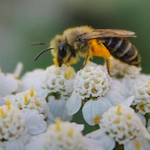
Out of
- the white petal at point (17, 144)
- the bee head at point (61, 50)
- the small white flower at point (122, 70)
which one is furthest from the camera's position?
the small white flower at point (122, 70)

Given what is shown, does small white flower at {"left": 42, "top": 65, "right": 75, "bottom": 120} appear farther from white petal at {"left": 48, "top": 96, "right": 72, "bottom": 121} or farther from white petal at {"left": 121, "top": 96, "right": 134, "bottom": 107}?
white petal at {"left": 121, "top": 96, "right": 134, "bottom": 107}

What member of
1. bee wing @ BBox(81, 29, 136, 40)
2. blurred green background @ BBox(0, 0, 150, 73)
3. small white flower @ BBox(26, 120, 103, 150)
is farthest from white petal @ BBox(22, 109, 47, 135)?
blurred green background @ BBox(0, 0, 150, 73)

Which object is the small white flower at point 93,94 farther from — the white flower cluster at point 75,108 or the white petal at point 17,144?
the white petal at point 17,144

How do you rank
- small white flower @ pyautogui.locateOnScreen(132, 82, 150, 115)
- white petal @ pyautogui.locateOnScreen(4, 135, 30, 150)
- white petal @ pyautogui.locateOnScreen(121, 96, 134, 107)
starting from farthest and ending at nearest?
small white flower @ pyautogui.locateOnScreen(132, 82, 150, 115), white petal @ pyautogui.locateOnScreen(121, 96, 134, 107), white petal @ pyautogui.locateOnScreen(4, 135, 30, 150)

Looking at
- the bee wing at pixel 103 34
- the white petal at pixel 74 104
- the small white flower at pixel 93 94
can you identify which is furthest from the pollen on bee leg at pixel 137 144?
the bee wing at pixel 103 34

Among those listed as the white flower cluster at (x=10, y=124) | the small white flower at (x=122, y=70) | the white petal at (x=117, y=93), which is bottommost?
the white flower cluster at (x=10, y=124)

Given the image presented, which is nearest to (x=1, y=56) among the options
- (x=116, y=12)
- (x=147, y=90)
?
(x=116, y=12)

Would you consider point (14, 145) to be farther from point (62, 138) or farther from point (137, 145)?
point (137, 145)
